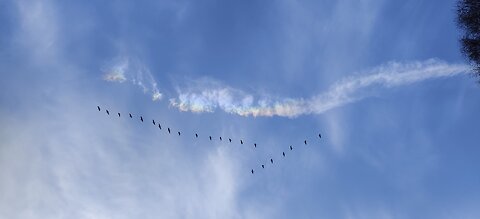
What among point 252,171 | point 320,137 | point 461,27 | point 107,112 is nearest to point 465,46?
point 461,27

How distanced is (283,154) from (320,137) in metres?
8.65

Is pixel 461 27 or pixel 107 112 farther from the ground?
pixel 107 112

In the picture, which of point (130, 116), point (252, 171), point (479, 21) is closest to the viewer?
point (479, 21)

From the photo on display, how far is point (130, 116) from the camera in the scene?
66.6 meters

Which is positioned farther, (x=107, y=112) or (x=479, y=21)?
(x=107, y=112)

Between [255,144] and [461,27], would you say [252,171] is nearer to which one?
[255,144]

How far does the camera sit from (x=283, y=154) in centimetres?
Result: 6950

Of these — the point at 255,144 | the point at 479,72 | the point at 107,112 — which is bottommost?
the point at 479,72

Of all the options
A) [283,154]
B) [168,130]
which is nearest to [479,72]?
[283,154]

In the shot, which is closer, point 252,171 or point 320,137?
point 320,137

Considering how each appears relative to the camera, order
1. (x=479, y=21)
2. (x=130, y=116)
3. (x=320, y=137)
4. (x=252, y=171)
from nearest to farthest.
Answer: (x=479, y=21)
(x=320, y=137)
(x=130, y=116)
(x=252, y=171)

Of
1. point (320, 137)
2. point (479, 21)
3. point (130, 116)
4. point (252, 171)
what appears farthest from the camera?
point (252, 171)

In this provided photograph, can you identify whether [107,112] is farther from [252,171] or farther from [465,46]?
[465,46]

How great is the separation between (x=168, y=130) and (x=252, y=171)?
13.7 meters
